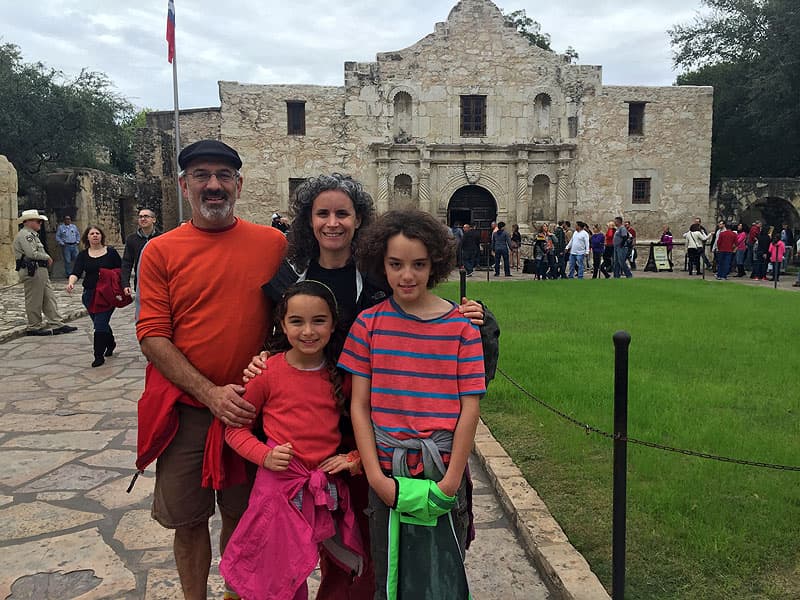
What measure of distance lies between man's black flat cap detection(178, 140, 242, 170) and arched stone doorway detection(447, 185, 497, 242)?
21422mm

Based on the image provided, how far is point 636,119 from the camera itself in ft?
77.1

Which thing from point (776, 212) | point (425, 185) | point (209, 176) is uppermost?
point (425, 185)

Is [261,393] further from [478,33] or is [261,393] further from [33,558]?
[478,33]

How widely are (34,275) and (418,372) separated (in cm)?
972

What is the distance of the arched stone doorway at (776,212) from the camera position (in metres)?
23.8

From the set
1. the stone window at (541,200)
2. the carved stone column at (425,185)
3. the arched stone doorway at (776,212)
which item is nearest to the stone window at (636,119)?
the stone window at (541,200)

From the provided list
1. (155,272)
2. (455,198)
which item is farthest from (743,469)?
(455,198)

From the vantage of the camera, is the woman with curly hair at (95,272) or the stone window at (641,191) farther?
the stone window at (641,191)

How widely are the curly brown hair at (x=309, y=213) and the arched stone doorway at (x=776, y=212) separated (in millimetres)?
25462

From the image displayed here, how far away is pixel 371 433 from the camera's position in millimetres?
2244

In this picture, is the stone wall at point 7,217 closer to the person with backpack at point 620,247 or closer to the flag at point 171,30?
the flag at point 171,30

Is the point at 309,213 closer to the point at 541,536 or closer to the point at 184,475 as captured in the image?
the point at 184,475

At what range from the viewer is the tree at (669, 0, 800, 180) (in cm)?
2314

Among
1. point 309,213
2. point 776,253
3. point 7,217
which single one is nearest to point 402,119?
point 776,253
